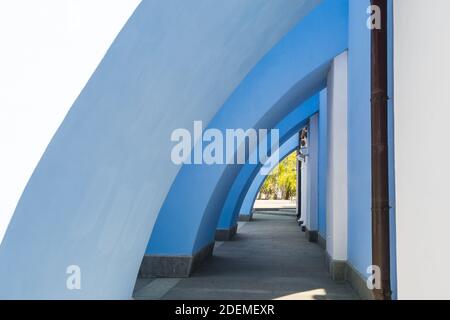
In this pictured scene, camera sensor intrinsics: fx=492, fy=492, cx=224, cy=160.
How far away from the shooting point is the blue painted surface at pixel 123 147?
103 inches

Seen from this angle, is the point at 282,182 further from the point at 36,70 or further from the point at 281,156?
the point at 36,70

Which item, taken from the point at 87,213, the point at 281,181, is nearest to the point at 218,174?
the point at 87,213

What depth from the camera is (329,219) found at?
1048cm

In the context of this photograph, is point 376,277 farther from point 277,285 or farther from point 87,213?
point 87,213

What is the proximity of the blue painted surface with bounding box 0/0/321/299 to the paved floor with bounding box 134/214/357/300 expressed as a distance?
276 centimetres

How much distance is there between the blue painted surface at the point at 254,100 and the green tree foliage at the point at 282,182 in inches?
1249

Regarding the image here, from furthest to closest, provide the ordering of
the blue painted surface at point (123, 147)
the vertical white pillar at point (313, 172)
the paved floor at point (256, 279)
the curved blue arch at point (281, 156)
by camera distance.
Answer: the curved blue arch at point (281, 156), the vertical white pillar at point (313, 172), the paved floor at point (256, 279), the blue painted surface at point (123, 147)

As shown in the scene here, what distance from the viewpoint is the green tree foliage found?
148 ft

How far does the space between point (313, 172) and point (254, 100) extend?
8.41 metres

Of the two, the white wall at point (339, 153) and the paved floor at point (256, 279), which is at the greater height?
the white wall at point (339, 153)

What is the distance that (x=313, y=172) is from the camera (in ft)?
56.3

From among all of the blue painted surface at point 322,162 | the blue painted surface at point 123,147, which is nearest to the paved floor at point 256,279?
the blue painted surface at point 322,162

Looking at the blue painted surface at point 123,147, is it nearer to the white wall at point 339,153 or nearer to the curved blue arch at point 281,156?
the white wall at point 339,153

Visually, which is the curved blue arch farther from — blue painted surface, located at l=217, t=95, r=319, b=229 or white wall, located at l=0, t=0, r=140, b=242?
white wall, located at l=0, t=0, r=140, b=242
